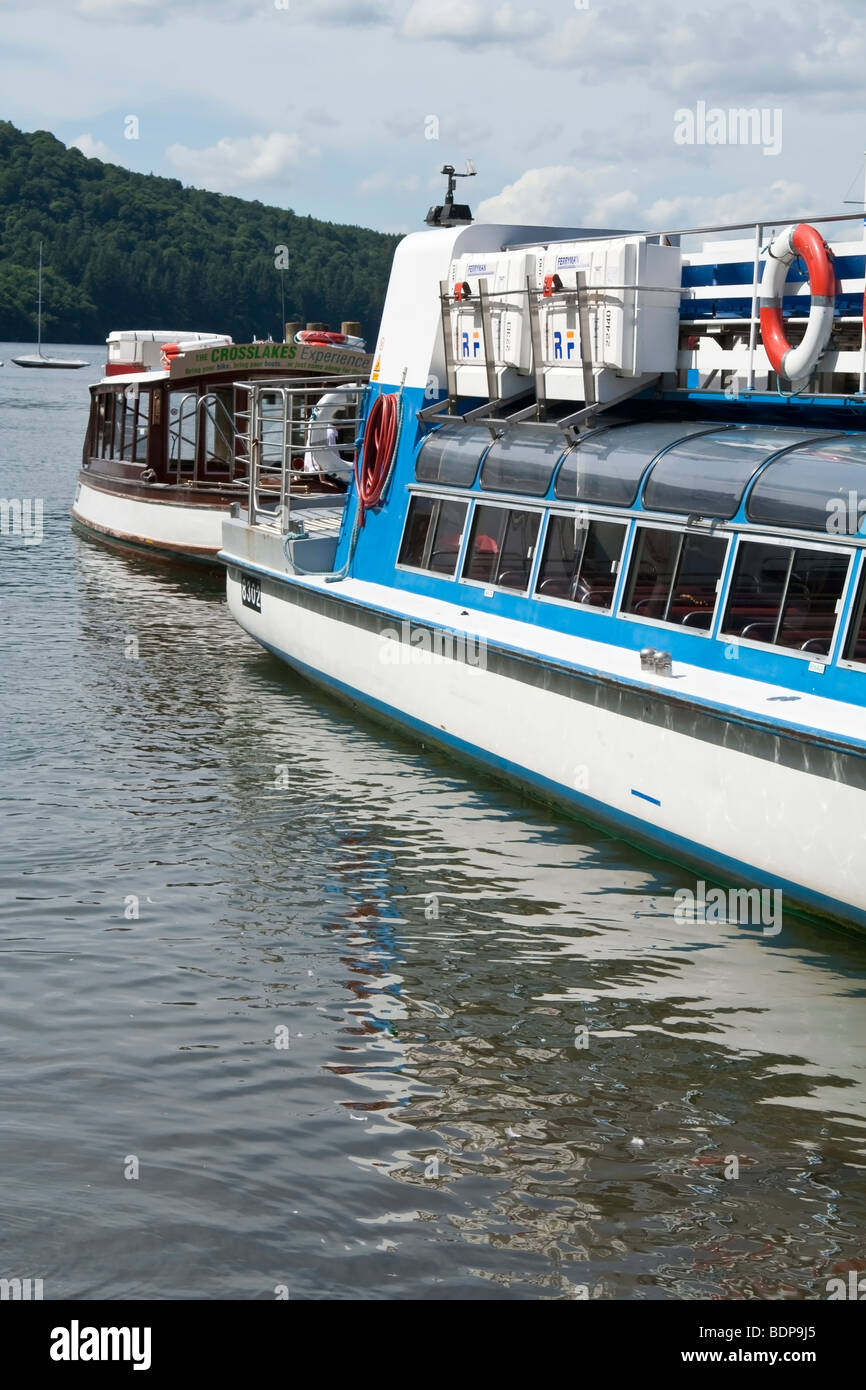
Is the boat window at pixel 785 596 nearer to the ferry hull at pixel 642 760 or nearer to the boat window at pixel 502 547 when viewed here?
the ferry hull at pixel 642 760

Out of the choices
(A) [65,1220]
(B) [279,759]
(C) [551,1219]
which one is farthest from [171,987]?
(B) [279,759]

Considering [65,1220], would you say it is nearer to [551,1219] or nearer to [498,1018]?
[551,1219]

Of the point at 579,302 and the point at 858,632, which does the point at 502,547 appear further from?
the point at 858,632

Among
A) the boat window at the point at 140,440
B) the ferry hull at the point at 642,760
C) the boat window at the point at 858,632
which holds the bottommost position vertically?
the ferry hull at the point at 642,760

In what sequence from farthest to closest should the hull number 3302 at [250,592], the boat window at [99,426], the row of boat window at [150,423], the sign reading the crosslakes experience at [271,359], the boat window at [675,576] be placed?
the boat window at [99,426] → the row of boat window at [150,423] → the sign reading the crosslakes experience at [271,359] → the hull number 3302 at [250,592] → the boat window at [675,576]

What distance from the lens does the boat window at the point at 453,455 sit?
13.5 m

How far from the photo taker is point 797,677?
9.58 meters

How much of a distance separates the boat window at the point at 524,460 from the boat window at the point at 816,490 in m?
2.63

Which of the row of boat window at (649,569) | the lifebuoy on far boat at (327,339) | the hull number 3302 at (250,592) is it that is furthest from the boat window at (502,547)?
the lifebuoy on far boat at (327,339)

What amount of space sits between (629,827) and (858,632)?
7.84 feet

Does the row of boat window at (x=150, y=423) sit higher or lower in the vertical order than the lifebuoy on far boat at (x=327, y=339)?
lower

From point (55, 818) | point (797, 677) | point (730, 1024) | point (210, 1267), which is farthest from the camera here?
point (55, 818)

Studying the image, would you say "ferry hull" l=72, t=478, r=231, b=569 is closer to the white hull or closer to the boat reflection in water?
the white hull
